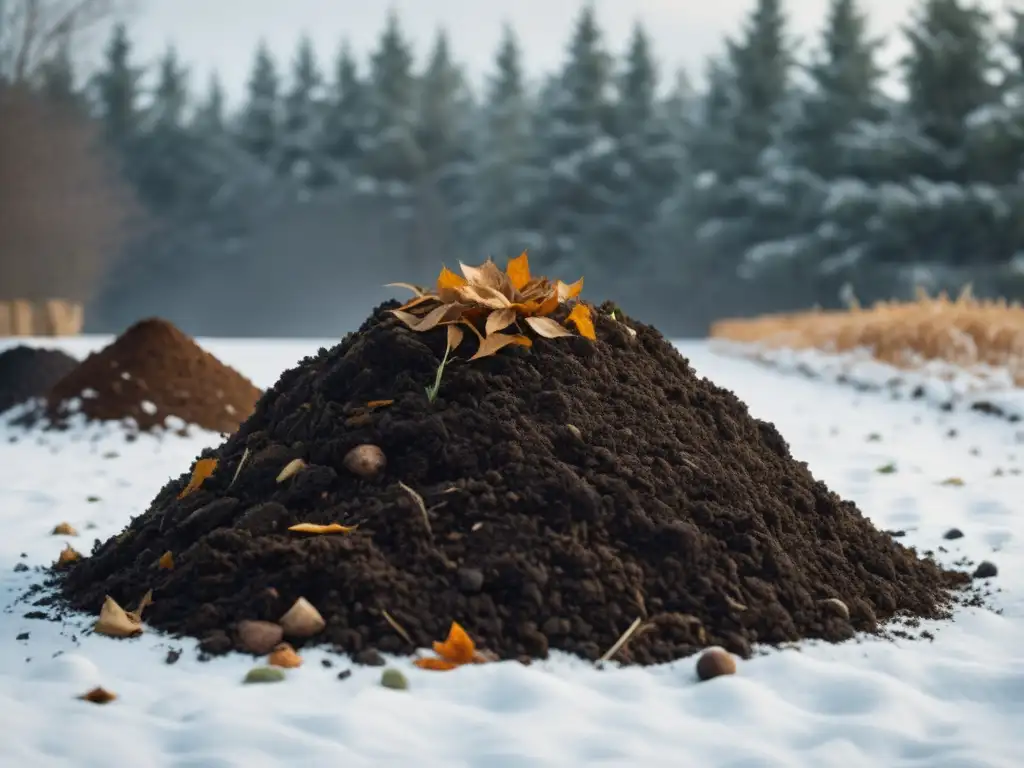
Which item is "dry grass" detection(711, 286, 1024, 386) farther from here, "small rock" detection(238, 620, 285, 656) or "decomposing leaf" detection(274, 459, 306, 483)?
"small rock" detection(238, 620, 285, 656)

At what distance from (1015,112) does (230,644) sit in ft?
71.4

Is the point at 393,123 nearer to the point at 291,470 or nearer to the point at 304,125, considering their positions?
the point at 304,125

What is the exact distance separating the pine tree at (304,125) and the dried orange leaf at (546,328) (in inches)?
1290

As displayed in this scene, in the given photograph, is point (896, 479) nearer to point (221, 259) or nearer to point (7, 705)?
point (7, 705)

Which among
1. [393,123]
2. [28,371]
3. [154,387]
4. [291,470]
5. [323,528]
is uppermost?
[393,123]

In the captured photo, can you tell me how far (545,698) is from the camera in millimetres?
2047

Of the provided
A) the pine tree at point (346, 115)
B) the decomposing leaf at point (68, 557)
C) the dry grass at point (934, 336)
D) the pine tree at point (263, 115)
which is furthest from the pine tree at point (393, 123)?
the decomposing leaf at point (68, 557)

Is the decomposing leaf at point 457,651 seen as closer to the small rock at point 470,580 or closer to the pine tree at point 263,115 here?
the small rock at point 470,580

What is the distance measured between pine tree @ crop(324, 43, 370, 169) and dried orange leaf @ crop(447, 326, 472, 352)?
3211 cm

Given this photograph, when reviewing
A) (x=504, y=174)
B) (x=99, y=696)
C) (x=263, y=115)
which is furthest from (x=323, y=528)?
(x=263, y=115)

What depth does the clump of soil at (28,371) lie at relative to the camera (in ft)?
24.0

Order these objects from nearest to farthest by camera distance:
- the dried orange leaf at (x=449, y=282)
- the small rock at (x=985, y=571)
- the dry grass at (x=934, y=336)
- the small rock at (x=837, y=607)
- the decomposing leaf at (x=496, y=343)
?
the small rock at (x=837, y=607)
the decomposing leaf at (x=496, y=343)
the dried orange leaf at (x=449, y=282)
the small rock at (x=985, y=571)
the dry grass at (x=934, y=336)

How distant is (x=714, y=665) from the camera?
86.3 inches

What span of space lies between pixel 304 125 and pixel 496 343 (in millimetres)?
34392
